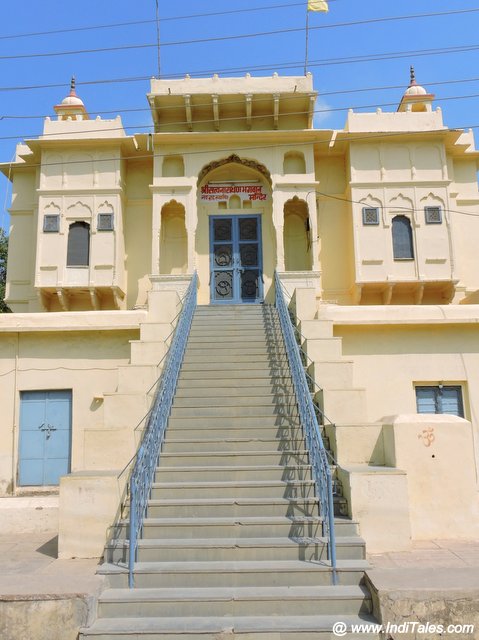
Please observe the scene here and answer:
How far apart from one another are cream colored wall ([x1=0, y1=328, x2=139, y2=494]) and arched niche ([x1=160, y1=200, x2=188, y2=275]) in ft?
14.9

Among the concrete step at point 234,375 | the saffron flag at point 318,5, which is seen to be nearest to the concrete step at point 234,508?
the concrete step at point 234,375

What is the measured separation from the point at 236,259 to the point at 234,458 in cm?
813

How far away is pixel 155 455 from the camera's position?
23.8 feet

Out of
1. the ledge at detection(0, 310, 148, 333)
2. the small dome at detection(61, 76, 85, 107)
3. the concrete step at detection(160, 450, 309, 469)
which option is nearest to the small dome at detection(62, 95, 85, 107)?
the small dome at detection(61, 76, 85, 107)

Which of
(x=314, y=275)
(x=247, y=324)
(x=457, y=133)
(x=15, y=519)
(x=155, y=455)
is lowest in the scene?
(x=15, y=519)

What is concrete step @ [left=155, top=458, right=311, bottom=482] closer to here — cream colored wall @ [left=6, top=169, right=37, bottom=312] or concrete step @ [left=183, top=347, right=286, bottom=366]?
concrete step @ [left=183, top=347, right=286, bottom=366]

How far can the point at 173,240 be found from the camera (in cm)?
1534

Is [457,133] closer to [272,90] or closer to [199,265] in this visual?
[272,90]

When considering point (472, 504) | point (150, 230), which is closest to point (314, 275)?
point (150, 230)

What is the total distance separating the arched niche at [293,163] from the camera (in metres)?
14.8

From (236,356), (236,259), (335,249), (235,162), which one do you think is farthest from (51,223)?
(335,249)

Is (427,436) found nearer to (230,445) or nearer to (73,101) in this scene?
(230,445)

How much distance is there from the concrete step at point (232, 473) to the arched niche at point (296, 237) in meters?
8.63

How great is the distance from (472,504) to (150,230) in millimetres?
10863
